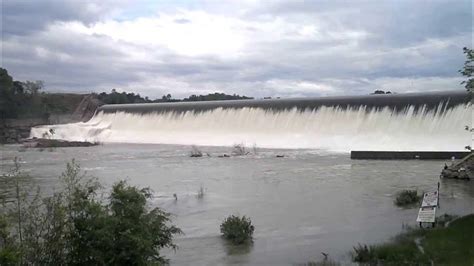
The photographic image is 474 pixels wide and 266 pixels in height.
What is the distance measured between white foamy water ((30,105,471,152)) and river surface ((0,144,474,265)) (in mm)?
8552

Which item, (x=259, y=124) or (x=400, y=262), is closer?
(x=400, y=262)

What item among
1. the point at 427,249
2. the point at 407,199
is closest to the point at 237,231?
the point at 427,249

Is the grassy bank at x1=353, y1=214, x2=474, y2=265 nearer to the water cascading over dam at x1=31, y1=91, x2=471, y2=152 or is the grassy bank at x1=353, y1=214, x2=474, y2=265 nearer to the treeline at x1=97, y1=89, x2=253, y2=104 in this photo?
the water cascading over dam at x1=31, y1=91, x2=471, y2=152

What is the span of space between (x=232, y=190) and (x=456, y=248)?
44.1ft

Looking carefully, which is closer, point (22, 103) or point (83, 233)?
point (83, 233)

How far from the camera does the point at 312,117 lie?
51906 mm

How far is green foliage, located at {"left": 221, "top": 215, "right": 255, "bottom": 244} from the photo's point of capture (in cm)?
1332

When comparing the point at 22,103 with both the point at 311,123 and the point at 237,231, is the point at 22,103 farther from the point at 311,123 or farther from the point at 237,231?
the point at 237,231

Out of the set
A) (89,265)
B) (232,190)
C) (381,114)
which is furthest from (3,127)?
(89,265)

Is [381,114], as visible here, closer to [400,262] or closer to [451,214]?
[451,214]

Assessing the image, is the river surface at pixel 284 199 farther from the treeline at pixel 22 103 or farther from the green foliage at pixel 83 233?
the treeline at pixel 22 103

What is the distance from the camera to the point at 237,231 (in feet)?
44.3

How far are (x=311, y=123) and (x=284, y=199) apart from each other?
3204 cm

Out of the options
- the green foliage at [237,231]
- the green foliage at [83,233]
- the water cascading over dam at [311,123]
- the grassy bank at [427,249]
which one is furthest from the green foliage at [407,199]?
the water cascading over dam at [311,123]
